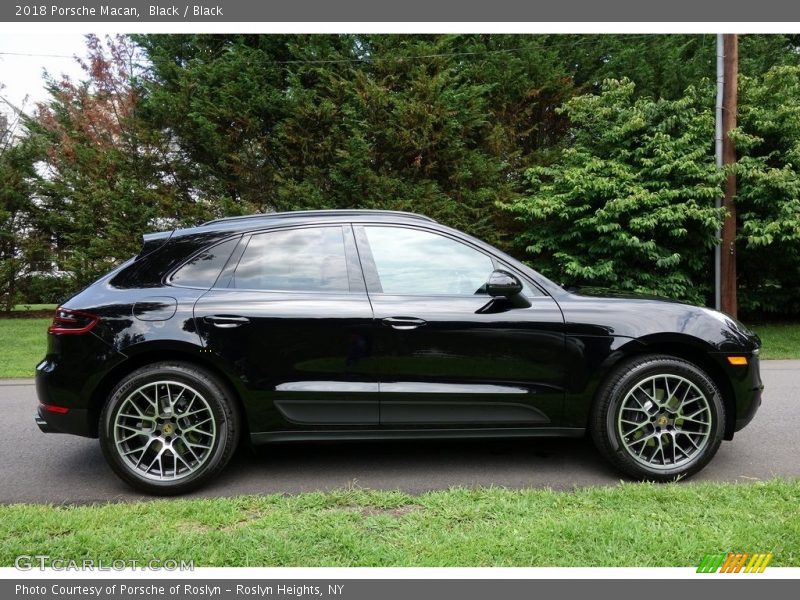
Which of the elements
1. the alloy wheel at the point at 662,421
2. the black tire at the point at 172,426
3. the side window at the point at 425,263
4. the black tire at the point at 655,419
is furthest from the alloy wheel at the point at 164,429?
the alloy wheel at the point at 662,421

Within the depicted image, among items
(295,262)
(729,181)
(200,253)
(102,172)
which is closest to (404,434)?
(295,262)

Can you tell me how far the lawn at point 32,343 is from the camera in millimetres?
8148

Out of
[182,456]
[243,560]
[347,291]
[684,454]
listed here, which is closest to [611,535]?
[684,454]

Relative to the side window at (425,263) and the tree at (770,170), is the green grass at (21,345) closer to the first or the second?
the side window at (425,263)

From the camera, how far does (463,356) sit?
11.7 ft

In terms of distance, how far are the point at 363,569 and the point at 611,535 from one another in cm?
119

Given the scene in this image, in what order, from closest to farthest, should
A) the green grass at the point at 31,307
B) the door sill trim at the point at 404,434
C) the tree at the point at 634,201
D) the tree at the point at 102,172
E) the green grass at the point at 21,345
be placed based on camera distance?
1. the door sill trim at the point at 404,434
2. the green grass at the point at 21,345
3. the tree at the point at 634,201
4. the tree at the point at 102,172
5. the green grass at the point at 31,307

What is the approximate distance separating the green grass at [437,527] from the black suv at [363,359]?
38 cm

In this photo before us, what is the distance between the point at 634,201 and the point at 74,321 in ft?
29.3

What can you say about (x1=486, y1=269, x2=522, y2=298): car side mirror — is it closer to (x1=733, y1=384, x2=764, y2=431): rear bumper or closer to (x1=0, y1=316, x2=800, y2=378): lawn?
(x1=733, y1=384, x2=764, y2=431): rear bumper

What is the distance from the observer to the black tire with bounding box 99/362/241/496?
3.45 metres

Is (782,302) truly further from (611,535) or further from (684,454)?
(611,535)

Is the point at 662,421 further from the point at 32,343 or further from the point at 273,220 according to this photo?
the point at 32,343

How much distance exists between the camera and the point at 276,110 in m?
12.1
